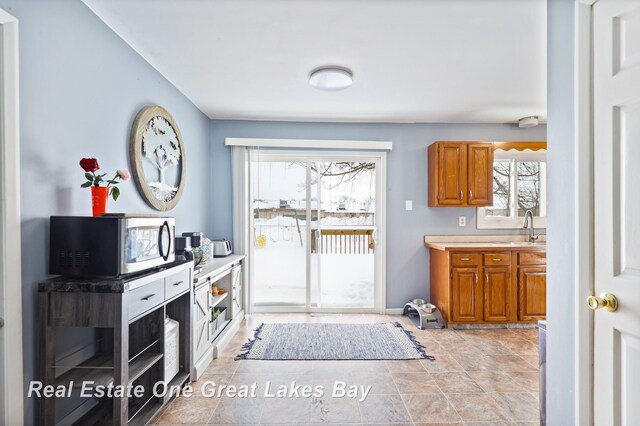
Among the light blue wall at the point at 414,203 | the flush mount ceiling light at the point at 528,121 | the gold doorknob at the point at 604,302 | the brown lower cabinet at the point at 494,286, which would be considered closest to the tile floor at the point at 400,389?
the brown lower cabinet at the point at 494,286

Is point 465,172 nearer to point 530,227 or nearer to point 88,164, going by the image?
point 530,227

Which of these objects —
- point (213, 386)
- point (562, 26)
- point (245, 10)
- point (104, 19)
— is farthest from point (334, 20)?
point (213, 386)

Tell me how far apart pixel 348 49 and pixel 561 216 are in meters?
1.71

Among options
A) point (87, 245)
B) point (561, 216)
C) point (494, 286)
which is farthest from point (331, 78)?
point (494, 286)

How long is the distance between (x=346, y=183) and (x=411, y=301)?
1682mm

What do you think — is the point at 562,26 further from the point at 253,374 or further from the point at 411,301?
the point at 411,301

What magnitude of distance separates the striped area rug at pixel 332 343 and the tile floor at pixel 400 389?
0.11 meters

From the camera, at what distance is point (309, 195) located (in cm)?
412

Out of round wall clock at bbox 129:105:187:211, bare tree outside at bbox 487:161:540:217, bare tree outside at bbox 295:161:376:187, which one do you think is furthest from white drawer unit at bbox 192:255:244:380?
bare tree outside at bbox 487:161:540:217

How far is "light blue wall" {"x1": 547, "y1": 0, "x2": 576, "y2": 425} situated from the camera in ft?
4.29

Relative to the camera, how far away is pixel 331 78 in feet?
8.62

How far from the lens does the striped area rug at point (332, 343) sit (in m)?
2.85

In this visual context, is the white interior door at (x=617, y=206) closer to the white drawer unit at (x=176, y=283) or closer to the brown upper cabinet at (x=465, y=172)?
the white drawer unit at (x=176, y=283)

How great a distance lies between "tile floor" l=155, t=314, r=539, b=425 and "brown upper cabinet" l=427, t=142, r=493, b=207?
1.57 metres
